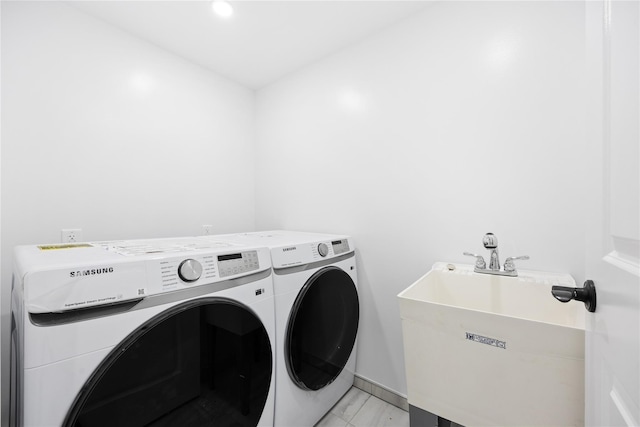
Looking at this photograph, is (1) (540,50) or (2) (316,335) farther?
(2) (316,335)

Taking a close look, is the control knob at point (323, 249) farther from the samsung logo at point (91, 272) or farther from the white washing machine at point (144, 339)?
the samsung logo at point (91, 272)

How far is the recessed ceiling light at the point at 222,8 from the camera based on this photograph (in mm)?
1446

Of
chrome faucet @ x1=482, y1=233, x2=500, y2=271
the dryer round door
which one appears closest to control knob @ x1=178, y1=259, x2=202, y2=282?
the dryer round door

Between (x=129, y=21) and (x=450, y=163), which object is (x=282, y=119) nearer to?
(x=129, y=21)

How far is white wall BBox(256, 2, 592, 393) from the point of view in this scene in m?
1.16

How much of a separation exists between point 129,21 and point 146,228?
1.30 meters

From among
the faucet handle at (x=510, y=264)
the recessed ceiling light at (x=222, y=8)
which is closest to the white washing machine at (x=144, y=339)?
the faucet handle at (x=510, y=264)

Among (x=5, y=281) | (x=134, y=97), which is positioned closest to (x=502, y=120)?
(x=134, y=97)

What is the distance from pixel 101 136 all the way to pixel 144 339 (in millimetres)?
1440

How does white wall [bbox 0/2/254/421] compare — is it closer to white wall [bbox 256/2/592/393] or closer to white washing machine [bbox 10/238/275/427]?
white washing machine [bbox 10/238/275/427]

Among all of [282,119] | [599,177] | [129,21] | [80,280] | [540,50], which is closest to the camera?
[599,177]

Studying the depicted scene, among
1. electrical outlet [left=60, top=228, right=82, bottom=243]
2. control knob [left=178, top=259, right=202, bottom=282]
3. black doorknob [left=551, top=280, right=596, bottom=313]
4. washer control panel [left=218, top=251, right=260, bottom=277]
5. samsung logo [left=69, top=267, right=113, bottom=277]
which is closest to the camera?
black doorknob [left=551, top=280, right=596, bottom=313]

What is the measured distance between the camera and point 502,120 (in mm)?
1283

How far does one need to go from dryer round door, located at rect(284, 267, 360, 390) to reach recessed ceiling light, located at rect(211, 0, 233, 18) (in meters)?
1.58
